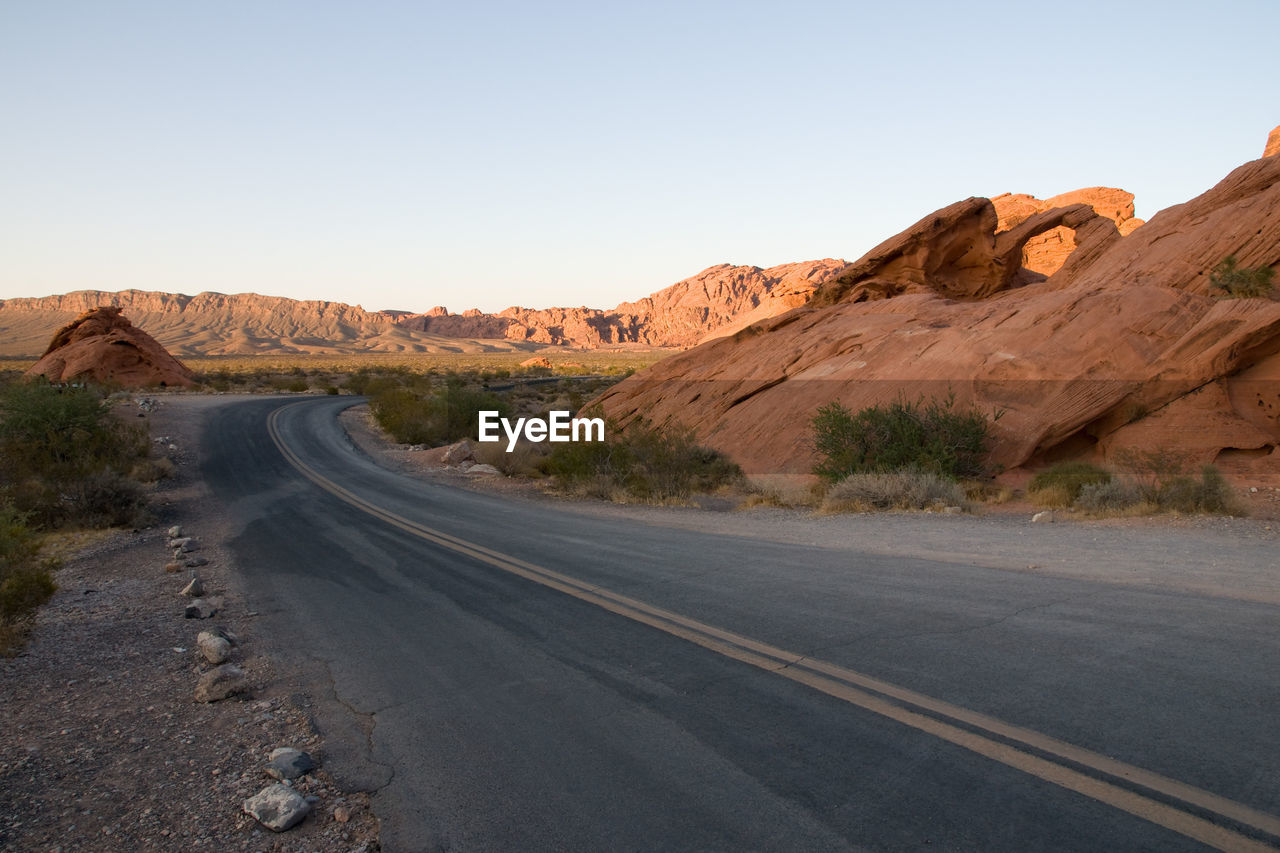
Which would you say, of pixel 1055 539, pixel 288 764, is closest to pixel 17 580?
pixel 288 764

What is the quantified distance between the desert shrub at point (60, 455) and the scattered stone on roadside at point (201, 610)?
7.57 m

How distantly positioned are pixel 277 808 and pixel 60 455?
16.7 meters

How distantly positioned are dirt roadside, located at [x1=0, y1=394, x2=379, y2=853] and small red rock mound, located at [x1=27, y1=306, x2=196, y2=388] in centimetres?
4764

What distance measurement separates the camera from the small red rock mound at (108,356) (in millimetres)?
47906

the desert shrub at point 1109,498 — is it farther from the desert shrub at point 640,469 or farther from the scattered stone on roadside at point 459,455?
the scattered stone on roadside at point 459,455

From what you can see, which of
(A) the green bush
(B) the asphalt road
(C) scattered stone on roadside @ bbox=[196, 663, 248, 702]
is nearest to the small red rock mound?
(C) scattered stone on roadside @ bbox=[196, 663, 248, 702]

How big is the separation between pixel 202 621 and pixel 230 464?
17.2 m

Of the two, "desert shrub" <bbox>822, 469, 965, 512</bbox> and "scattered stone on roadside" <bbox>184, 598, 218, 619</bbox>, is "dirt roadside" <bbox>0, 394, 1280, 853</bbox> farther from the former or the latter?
"desert shrub" <bbox>822, 469, 965, 512</bbox>

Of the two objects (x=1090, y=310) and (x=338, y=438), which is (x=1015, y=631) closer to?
(x=1090, y=310)

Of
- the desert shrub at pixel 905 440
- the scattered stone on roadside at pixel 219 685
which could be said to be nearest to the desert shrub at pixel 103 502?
the scattered stone on roadside at pixel 219 685

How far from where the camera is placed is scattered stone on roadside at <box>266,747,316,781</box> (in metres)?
4.14

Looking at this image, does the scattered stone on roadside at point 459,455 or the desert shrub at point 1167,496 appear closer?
the desert shrub at point 1167,496

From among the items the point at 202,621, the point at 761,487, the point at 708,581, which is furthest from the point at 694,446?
the point at 202,621

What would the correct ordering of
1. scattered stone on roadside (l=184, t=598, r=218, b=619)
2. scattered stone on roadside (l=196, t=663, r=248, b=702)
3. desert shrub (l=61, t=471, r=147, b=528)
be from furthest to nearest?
desert shrub (l=61, t=471, r=147, b=528) < scattered stone on roadside (l=184, t=598, r=218, b=619) < scattered stone on roadside (l=196, t=663, r=248, b=702)
